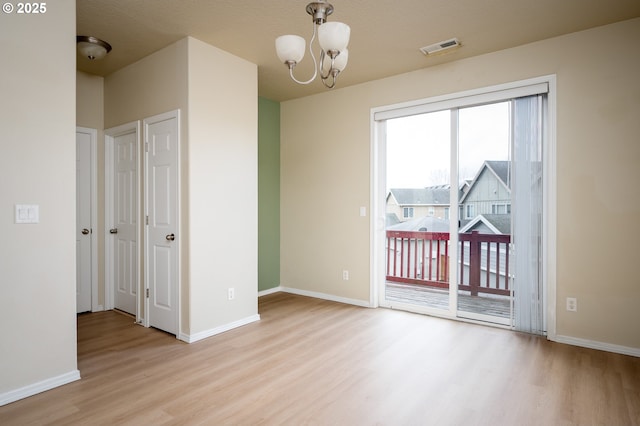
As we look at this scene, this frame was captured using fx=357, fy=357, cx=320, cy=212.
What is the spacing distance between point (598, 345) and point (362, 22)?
3.37m

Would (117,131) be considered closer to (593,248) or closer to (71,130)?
(71,130)

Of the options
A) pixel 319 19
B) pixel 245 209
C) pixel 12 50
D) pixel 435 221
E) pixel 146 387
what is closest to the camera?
pixel 319 19

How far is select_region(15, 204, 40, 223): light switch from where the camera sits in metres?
2.30

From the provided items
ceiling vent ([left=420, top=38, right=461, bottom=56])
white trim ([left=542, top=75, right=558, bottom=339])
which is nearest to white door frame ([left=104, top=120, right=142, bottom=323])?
ceiling vent ([left=420, top=38, right=461, bottom=56])

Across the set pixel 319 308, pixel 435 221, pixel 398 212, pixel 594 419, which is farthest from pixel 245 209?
pixel 594 419

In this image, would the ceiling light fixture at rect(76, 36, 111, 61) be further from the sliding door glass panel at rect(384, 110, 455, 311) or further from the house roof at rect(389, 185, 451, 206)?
the house roof at rect(389, 185, 451, 206)

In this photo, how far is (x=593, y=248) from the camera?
307 centimetres

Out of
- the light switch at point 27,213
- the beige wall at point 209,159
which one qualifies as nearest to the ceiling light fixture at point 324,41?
the beige wall at point 209,159

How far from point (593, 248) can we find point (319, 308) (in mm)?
2813

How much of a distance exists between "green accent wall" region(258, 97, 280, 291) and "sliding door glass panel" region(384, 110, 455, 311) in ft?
5.47

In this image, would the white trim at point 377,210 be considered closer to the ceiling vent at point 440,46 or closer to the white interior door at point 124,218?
the ceiling vent at point 440,46

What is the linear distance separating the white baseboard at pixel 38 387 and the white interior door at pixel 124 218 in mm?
1315

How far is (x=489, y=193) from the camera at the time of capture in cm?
367

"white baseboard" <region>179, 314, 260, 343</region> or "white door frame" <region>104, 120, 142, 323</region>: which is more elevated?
"white door frame" <region>104, 120, 142, 323</region>
